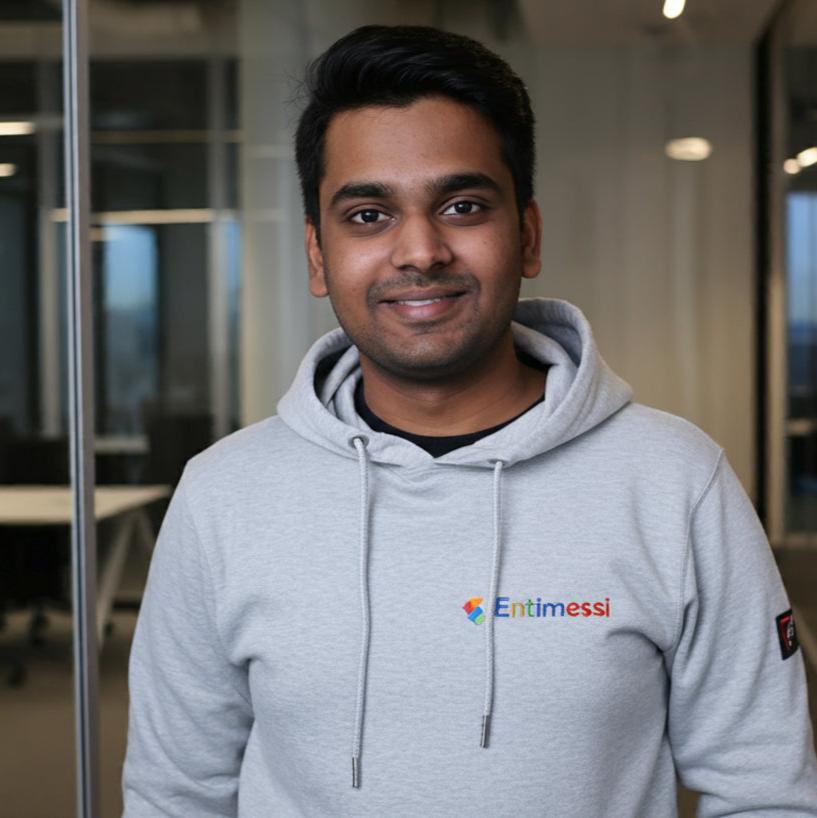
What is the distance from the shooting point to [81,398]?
2.50 meters

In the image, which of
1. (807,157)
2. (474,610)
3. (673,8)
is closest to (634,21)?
(673,8)

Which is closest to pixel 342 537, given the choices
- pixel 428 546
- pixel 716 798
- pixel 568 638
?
pixel 428 546

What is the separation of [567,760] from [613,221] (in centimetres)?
141

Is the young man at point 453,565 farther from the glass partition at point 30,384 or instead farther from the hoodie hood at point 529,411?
the glass partition at point 30,384

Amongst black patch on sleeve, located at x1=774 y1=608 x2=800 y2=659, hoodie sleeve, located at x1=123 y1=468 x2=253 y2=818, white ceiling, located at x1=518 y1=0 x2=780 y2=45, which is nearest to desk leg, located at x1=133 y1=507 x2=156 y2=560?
hoodie sleeve, located at x1=123 y1=468 x2=253 y2=818

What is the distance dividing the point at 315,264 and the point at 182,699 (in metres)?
0.53

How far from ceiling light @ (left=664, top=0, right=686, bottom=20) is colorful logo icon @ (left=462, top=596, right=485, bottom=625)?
1525 millimetres

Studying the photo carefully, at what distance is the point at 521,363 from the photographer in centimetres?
144

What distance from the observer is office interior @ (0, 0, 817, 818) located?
2312 millimetres

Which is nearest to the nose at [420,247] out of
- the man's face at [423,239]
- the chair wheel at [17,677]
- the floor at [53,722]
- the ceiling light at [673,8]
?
the man's face at [423,239]

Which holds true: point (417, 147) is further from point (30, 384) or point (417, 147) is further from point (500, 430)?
point (30, 384)

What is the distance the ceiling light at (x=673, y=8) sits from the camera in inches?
92.3

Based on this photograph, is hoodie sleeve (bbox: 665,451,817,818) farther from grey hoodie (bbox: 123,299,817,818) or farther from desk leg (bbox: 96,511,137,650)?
desk leg (bbox: 96,511,137,650)

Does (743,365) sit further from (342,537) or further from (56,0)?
(56,0)
